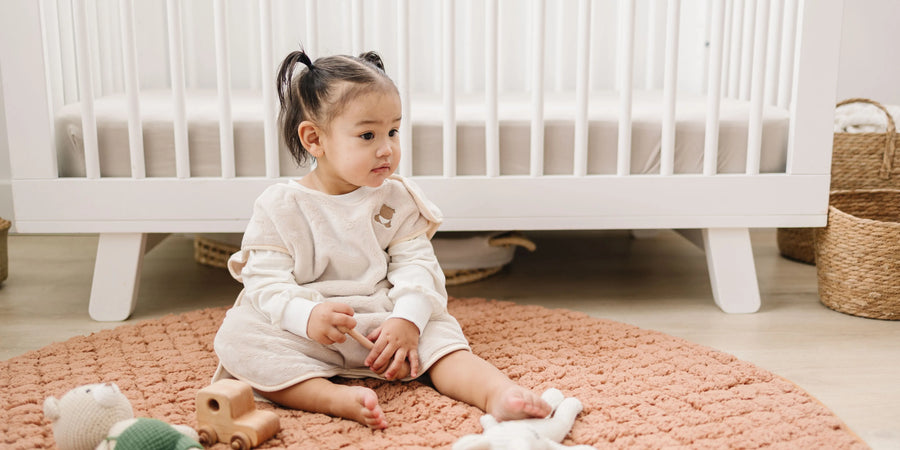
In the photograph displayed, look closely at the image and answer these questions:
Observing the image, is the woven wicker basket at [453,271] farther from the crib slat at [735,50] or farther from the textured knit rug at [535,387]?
the crib slat at [735,50]

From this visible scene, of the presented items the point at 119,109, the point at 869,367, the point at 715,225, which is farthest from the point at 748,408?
the point at 119,109

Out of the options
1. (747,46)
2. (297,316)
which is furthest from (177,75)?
(747,46)

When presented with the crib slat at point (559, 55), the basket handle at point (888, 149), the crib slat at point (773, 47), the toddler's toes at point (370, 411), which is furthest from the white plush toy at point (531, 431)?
the crib slat at point (559, 55)

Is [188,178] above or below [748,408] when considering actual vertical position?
above

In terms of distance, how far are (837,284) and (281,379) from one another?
1.10m

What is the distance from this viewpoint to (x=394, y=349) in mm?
1047

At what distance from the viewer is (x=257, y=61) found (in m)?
2.19

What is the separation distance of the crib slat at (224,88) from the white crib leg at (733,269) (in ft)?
3.10

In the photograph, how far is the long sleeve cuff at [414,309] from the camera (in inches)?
42.0

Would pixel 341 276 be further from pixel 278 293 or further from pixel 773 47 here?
pixel 773 47

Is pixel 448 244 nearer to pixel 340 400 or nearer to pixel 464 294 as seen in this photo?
pixel 464 294

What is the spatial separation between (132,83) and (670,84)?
38.9 inches

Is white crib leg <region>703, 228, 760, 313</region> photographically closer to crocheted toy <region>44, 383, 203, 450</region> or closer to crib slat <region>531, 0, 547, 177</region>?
crib slat <region>531, 0, 547, 177</region>

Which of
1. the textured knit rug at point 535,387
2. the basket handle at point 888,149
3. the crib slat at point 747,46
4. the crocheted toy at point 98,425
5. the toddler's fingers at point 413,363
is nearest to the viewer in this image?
the crocheted toy at point 98,425
